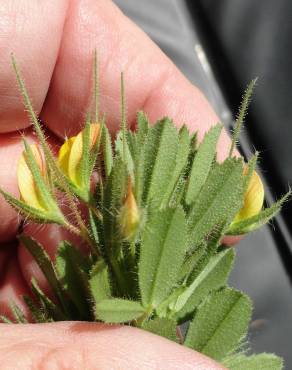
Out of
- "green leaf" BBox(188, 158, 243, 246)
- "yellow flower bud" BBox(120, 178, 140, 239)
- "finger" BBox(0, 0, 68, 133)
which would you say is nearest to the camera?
"yellow flower bud" BBox(120, 178, 140, 239)

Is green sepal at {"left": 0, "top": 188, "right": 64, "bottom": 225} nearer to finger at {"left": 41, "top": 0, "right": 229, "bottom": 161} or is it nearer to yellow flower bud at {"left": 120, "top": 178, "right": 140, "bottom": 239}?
yellow flower bud at {"left": 120, "top": 178, "right": 140, "bottom": 239}

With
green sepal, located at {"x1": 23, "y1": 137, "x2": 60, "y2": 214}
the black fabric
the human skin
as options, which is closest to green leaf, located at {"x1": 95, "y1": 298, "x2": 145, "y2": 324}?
green sepal, located at {"x1": 23, "y1": 137, "x2": 60, "y2": 214}

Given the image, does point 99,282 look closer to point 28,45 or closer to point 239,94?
point 28,45

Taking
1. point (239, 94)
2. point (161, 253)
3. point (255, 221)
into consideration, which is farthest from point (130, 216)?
point (239, 94)

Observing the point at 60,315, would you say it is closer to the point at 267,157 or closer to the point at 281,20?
the point at 267,157

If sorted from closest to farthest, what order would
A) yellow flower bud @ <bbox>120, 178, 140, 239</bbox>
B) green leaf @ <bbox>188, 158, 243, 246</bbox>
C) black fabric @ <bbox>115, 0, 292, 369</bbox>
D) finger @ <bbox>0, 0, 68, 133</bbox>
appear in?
1. yellow flower bud @ <bbox>120, 178, 140, 239</bbox>
2. green leaf @ <bbox>188, 158, 243, 246</bbox>
3. finger @ <bbox>0, 0, 68, 133</bbox>
4. black fabric @ <bbox>115, 0, 292, 369</bbox>

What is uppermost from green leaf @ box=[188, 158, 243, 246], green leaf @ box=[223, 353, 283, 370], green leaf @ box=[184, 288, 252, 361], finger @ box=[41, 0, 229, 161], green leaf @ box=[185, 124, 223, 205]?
finger @ box=[41, 0, 229, 161]

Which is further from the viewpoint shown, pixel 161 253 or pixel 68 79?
pixel 68 79

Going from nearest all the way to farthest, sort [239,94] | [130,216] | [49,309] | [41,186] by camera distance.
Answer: [130,216]
[41,186]
[49,309]
[239,94]

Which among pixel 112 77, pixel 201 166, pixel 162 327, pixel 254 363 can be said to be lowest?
pixel 254 363
